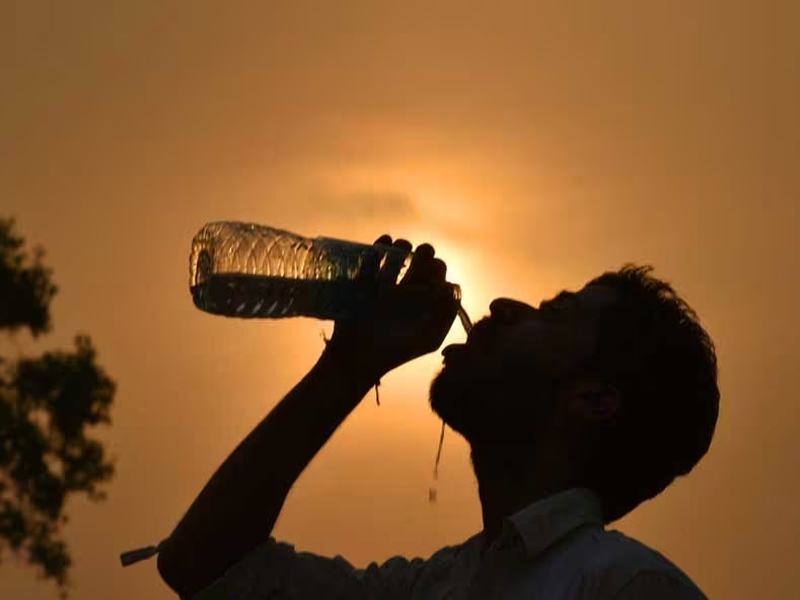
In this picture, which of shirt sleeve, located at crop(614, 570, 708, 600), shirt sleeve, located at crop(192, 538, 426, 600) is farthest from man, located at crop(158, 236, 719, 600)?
shirt sleeve, located at crop(614, 570, 708, 600)

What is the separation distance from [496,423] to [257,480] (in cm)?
42

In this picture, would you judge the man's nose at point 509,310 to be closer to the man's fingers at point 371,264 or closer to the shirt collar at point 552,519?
the man's fingers at point 371,264

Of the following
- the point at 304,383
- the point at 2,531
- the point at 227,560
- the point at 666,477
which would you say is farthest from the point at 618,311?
the point at 2,531

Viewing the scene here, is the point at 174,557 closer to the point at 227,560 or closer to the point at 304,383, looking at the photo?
the point at 227,560

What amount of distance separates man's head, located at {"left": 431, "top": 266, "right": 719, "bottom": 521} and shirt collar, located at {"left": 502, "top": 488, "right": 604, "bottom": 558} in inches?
5.4

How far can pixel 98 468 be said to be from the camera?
769 cm

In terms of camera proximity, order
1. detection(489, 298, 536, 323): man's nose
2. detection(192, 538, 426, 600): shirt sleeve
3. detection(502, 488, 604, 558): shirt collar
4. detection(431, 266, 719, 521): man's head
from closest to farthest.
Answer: detection(502, 488, 604, 558): shirt collar < detection(192, 538, 426, 600): shirt sleeve < detection(431, 266, 719, 521): man's head < detection(489, 298, 536, 323): man's nose

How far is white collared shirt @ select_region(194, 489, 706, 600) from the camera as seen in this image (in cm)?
174

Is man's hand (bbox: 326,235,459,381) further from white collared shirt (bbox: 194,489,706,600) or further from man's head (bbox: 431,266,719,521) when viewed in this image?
white collared shirt (bbox: 194,489,706,600)

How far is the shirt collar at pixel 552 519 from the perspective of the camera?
6.22ft

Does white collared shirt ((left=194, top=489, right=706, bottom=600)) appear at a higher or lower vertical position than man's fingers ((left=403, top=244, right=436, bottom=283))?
lower

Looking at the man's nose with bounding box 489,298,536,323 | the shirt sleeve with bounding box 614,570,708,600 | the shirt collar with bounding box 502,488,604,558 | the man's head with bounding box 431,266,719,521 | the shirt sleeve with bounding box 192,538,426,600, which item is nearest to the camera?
the shirt sleeve with bounding box 614,570,708,600

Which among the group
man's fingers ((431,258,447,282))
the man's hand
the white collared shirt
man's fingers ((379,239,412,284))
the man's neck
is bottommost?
the white collared shirt

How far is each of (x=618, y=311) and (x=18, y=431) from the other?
17.9ft
